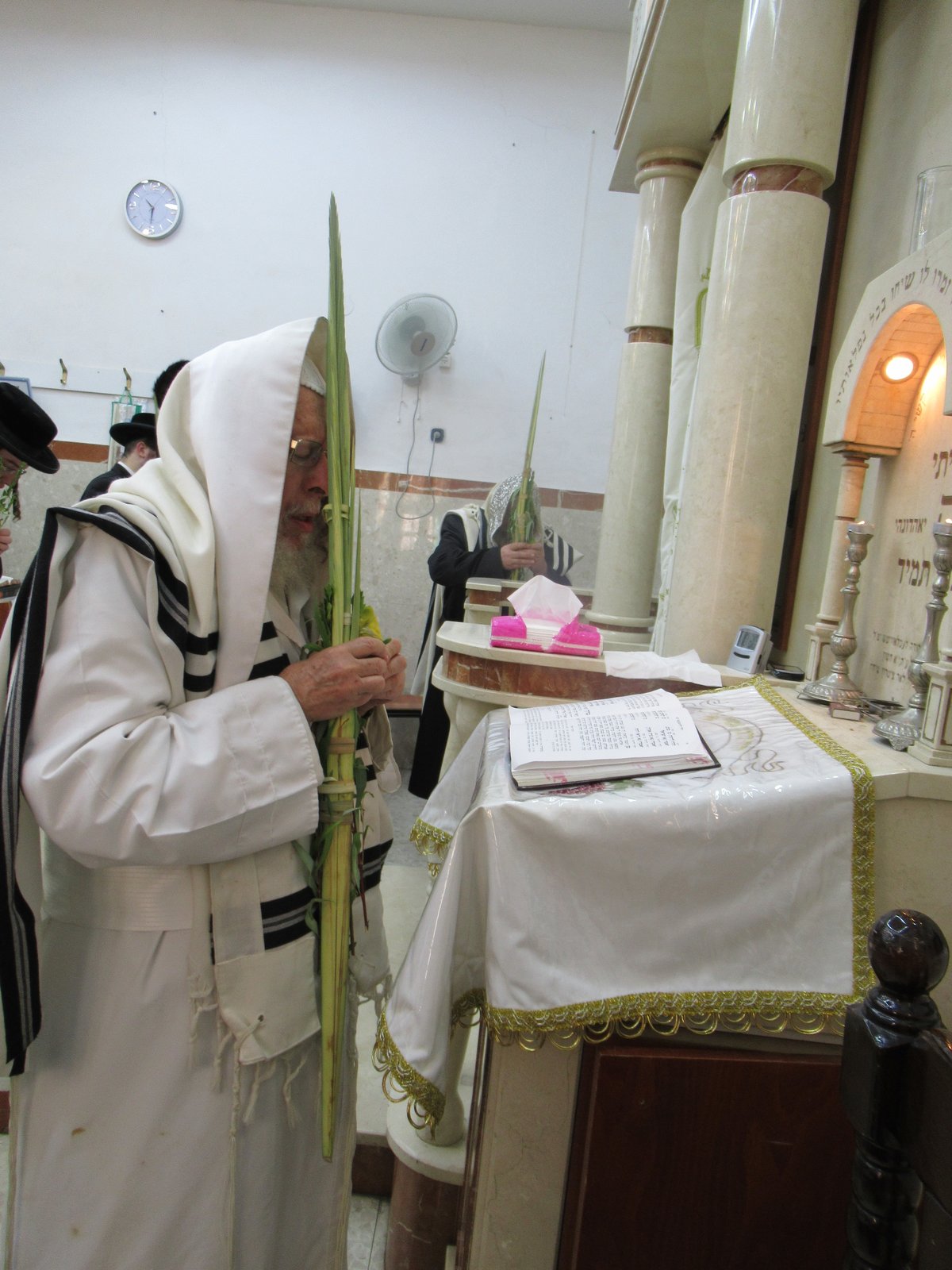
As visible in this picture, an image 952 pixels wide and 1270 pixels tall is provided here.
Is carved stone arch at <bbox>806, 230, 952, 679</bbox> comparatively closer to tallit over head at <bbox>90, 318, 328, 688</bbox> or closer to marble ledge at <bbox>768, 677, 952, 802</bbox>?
marble ledge at <bbox>768, 677, 952, 802</bbox>

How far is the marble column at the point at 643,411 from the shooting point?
4.33m

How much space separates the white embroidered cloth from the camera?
120 centimetres

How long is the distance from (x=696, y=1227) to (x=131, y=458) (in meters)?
3.17

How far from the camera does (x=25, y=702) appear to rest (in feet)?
3.90

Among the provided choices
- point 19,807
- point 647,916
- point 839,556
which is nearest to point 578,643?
point 839,556

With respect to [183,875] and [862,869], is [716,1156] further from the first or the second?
[183,875]

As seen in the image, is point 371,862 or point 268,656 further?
point 371,862

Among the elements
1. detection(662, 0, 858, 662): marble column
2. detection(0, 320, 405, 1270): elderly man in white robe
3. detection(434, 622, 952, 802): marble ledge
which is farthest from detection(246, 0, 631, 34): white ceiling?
detection(0, 320, 405, 1270): elderly man in white robe

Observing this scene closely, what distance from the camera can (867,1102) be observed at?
2.38 feet

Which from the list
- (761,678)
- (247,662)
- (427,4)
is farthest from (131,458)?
(427,4)

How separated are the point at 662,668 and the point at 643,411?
2360 mm

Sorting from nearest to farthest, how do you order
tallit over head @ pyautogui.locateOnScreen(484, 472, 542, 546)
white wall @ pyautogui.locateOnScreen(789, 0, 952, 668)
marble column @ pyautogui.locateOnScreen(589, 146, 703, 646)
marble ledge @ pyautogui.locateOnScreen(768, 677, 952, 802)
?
marble ledge @ pyautogui.locateOnScreen(768, 677, 952, 802) → white wall @ pyautogui.locateOnScreen(789, 0, 952, 668) → marble column @ pyautogui.locateOnScreen(589, 146, 703, 646) → tallit over head @ pyautogui.locateOnScreen(484, 472, 542, 546)

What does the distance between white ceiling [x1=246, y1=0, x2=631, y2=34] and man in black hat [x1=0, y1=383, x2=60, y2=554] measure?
5363mm

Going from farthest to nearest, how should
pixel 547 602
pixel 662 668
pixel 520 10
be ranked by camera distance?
pixel 520 10, pixel 547 602, pixel 662 668
